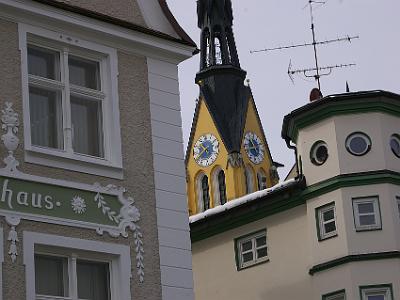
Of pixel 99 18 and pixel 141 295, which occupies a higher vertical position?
pixel 99 18

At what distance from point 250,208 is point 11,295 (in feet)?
60.3

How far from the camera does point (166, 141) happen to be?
17.7m

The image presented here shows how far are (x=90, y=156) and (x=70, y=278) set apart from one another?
1922 millimetres

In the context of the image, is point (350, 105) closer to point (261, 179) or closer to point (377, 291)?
point (377, 291)

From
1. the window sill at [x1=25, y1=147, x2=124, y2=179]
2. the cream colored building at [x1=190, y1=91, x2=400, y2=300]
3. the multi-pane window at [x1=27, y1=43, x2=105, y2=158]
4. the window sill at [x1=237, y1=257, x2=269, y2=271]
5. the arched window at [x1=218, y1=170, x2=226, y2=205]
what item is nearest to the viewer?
the window sill at [x1=25, y1=147, x2=124, y2=179]

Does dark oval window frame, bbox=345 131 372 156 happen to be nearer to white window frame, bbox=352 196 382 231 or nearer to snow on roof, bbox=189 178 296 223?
white window frame, bbox=352 196 382 231

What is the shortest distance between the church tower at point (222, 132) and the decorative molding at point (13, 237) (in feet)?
220

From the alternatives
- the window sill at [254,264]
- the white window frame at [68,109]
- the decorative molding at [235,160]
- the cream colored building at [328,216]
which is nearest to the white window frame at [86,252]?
the white window frame at [68,109]

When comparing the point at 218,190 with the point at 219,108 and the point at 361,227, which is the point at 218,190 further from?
the point at 361,227

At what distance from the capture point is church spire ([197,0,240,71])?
9062 cm

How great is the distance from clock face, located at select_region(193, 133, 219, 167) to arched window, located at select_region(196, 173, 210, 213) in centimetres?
107

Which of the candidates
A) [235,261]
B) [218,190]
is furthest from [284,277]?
[218,190]

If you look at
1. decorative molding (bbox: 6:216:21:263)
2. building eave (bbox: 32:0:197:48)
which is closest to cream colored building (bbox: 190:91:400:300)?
building eave (bbox: 32:0:197:48)

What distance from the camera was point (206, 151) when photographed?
285 feet
